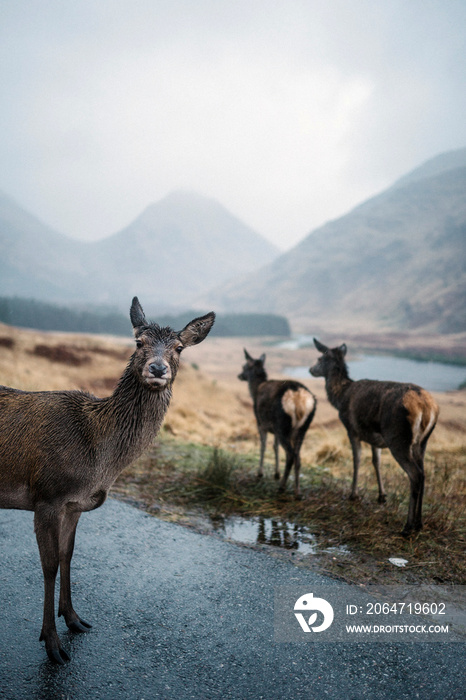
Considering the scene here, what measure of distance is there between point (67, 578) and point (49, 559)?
54 centimetres

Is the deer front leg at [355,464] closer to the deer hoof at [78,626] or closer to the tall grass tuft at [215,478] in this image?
the tall grass tuft at [215,478]

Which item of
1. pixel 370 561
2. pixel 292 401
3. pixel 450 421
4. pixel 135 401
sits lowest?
pixel 450 421

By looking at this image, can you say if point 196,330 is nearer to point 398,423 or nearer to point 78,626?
point 78,626

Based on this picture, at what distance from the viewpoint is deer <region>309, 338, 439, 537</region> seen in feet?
18.4

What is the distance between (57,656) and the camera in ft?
10.7

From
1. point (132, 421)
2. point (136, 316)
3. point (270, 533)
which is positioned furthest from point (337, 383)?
point (132, 421)

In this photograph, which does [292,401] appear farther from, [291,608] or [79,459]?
[79,459]

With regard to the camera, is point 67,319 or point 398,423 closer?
point 398,423

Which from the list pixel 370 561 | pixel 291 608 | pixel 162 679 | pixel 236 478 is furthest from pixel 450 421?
pixel 162 679

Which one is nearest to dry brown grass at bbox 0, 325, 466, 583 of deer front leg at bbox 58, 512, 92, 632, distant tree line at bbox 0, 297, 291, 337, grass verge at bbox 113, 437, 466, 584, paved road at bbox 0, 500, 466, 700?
grass verge at bbox 113, 437, 466, 584

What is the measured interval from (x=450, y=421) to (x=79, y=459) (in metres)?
19.2

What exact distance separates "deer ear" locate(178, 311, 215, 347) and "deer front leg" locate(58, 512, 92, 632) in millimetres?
1558

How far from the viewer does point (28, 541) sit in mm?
4887

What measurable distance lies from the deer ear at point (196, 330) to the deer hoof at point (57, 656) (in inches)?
89.6
